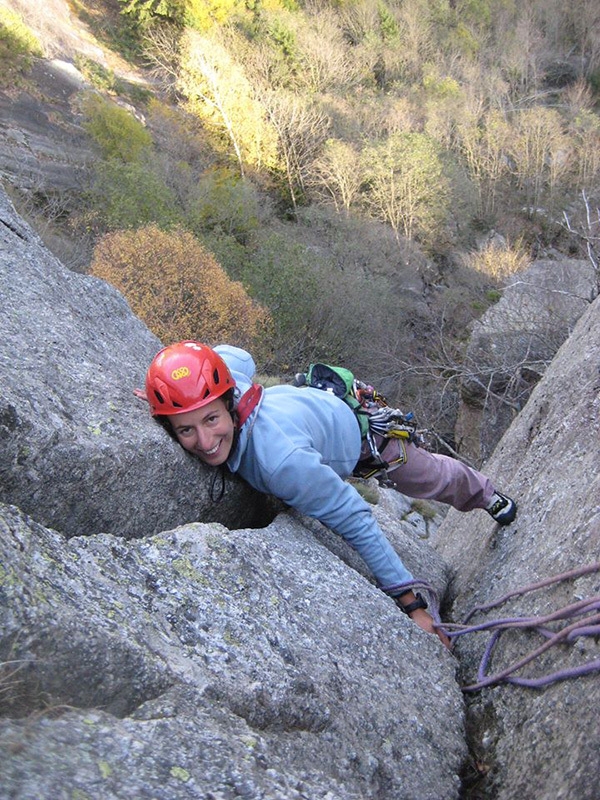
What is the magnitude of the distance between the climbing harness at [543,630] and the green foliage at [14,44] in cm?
3165

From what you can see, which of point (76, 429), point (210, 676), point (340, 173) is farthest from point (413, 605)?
point (340, 173)

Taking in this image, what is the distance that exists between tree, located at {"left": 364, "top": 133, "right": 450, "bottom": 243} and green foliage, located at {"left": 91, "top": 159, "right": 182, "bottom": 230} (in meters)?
11.6

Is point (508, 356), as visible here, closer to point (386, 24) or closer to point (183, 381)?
point (183, 381)

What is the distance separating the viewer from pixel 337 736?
210 centimetres

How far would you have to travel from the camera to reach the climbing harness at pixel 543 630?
220 centimetres

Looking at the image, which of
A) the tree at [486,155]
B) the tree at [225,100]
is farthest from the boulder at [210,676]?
the tree at [486,155]

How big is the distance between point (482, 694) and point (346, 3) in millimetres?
52924

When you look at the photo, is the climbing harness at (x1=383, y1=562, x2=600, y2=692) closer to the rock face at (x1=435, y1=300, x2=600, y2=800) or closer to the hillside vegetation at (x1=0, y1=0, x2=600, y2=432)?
the rock face at (x1=435, y1=300, x2=600, y2=800)

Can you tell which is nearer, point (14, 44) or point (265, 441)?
point (265, 441)

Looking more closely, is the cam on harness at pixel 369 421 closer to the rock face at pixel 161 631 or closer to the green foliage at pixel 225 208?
the rock face at pixel 161 631

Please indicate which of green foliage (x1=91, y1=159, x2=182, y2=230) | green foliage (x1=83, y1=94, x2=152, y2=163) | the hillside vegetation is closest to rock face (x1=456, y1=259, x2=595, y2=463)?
the hillside vegetation

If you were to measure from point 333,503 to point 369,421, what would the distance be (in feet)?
2.87

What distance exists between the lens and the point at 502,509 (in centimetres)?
369

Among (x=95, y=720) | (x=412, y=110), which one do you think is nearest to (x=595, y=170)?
(x=412, y=110)
